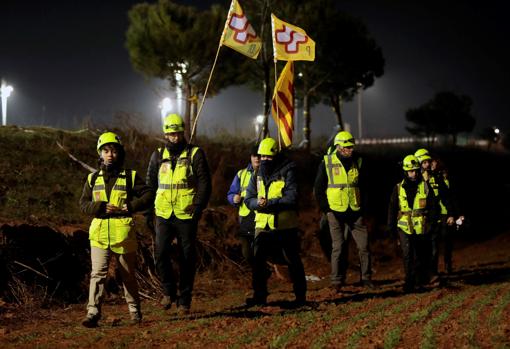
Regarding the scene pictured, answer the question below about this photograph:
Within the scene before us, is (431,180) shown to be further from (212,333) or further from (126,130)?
(126,130)

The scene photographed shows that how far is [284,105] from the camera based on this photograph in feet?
41.3

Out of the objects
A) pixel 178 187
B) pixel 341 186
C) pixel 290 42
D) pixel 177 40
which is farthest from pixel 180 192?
pixel 177 40

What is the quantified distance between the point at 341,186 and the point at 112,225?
372cm

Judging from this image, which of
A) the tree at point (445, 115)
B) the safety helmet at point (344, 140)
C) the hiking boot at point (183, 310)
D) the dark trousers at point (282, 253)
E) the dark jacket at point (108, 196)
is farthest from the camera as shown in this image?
the tree at point (445, 115)

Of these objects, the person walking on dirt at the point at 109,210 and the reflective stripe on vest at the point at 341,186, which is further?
the reflective stripe on vest at the point at 341,186

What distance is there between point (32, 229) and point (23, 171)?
4124 mm

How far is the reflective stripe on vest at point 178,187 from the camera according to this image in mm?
8031

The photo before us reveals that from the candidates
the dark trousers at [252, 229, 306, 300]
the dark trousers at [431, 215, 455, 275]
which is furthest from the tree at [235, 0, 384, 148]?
the dark trousers at [252, 229, 306, 300]

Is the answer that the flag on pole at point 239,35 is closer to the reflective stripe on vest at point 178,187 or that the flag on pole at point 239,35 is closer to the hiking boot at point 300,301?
the reflective stripe on vest at point 178,187

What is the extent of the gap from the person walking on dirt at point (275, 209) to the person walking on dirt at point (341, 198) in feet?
4.88

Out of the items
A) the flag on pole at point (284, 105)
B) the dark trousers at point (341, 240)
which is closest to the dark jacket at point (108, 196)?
the dark trousers at point (341, 240)

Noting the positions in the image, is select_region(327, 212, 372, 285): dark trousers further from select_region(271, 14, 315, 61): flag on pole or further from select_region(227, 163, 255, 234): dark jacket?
select_region(271, 14, 315, 61): flag on pole

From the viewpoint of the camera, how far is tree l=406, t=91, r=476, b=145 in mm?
50906

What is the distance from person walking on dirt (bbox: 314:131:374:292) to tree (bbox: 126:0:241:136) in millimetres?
15919
